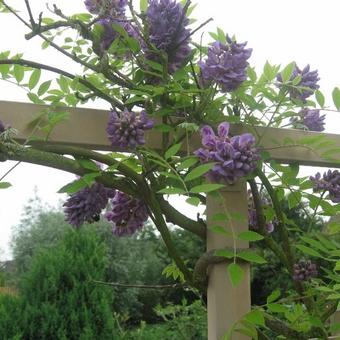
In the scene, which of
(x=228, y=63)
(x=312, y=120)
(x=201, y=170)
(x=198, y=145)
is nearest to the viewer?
(x=201, y=170)

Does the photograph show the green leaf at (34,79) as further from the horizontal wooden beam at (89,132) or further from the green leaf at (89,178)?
the green leaf at (89,178)

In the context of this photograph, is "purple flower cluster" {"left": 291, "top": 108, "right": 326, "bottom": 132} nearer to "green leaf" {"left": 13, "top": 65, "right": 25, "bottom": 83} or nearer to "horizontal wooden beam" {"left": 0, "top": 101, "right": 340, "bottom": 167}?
"horizontal wooden beam" {"left": 0, "top": 101, "right": 340, "bottom": 167}

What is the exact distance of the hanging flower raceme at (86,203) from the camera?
108 centimetres

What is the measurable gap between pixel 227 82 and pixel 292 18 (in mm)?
847

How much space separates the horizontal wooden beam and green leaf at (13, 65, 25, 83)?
5.6 inches

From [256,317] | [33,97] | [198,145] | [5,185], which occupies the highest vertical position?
[33,97]

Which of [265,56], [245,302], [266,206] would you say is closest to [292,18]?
[265,56]

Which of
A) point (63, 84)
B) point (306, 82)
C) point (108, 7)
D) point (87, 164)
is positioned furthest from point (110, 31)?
point (306, 82)

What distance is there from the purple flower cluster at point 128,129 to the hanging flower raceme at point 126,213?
22 cm

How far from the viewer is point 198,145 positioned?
1078 mm

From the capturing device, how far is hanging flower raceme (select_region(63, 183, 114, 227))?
1.08 meters

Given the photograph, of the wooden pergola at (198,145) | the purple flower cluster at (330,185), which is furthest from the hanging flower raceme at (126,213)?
the purple flower cluster at (330,185)

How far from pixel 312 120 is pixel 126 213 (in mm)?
435

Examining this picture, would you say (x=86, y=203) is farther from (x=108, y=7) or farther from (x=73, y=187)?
(x=108, y=7)
